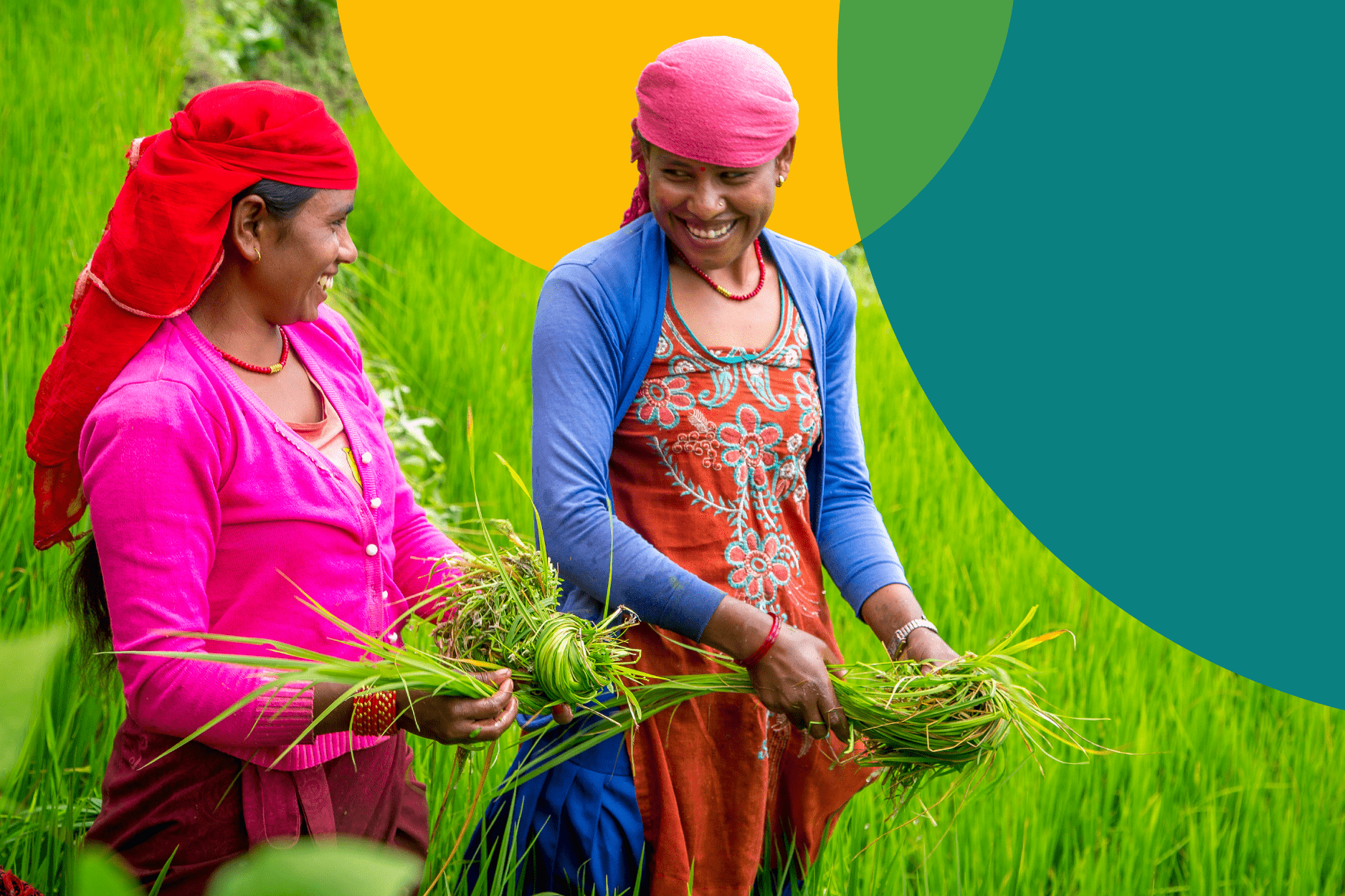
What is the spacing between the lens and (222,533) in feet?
4.88

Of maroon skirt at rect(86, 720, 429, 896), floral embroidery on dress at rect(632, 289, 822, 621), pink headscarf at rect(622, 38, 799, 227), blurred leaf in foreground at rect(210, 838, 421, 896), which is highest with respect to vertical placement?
pink headscarf at rect(622, 38, 799, 227)

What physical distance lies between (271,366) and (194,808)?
629mm

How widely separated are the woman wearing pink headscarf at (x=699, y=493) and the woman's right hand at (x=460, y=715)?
290 mm

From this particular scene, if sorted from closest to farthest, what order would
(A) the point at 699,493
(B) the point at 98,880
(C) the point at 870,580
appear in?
(B) the point at 98,880 → (A) the point at 699,493 → (C) the point at 870,580

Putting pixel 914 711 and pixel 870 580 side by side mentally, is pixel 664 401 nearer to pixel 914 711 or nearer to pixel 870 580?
pixel 870 580

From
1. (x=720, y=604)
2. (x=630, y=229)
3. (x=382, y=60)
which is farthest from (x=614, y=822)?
(x=382, y=60)

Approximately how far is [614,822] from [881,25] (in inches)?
136

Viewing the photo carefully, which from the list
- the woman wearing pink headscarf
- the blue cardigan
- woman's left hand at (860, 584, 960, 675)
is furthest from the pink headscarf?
woman's left hand at (860, 584, 960, 675)

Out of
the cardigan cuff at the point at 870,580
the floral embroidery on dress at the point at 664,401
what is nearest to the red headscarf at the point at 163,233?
the floral embroidery on dress at the point at 664,401

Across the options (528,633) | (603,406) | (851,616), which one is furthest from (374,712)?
(851,616)

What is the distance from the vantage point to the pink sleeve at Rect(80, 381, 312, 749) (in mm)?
1369

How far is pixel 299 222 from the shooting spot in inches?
60.6

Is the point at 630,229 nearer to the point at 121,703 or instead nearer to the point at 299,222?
the point at 299,222

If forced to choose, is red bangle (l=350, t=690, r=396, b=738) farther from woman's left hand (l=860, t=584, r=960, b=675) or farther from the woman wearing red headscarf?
woman's left hand (l=860, t=584, r=960, b=675)
